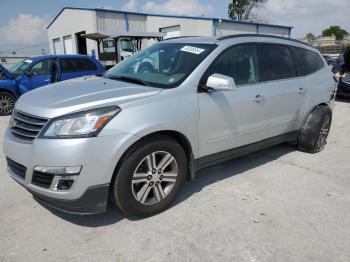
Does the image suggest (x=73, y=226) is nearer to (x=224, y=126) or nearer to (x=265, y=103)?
(x=224, y=126)

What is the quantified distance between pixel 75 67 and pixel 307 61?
645 cm

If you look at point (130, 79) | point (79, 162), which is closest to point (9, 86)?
point (130, 79)

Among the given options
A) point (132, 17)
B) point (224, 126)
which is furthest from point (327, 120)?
point (132, 17)

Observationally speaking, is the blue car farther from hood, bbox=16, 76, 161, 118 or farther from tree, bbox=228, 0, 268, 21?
tree, bbox=228, 0, 268, 21

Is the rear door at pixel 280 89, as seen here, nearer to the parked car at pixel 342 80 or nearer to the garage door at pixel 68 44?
the parked car at pixel 342 80

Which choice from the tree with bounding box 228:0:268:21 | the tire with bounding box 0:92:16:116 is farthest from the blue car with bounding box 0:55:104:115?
the tree with bounding box 228:0:268:21

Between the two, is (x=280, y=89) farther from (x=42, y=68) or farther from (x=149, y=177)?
(x=42, y=68)

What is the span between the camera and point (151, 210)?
3131 millimetres

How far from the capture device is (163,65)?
3688 millimetres

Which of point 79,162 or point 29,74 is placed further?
point 29,74

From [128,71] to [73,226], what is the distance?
1878 millimetres

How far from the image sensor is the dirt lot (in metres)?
2.65

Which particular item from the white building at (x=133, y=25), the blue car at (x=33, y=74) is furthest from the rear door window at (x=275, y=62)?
the white building at (x=133, y=25)

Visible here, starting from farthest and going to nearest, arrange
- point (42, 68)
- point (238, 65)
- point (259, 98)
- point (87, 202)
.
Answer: point (42, 68), point (259, 98), point (238, 65), point (87, 202)
